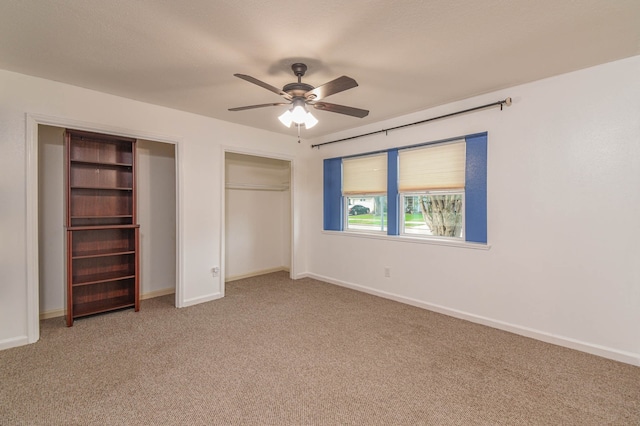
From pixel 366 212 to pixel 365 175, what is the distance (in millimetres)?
599

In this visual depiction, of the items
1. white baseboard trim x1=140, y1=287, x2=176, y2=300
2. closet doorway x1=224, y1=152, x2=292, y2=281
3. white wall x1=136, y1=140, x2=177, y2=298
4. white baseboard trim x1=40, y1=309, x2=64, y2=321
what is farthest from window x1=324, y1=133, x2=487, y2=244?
white baseboard trim x1=40, y1=309, x2=64, y2=321

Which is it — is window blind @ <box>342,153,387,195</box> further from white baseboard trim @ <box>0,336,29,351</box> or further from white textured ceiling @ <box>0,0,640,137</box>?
white baseboard trim @ <box>0,336,29,351</box>

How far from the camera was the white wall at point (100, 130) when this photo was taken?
273cm

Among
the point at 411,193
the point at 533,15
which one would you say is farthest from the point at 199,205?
the point at 533,15

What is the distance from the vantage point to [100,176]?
3609mm

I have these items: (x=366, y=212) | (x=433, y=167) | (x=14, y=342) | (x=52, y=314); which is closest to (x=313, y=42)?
(x=433, y=167)

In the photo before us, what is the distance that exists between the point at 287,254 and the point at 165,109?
136 inches

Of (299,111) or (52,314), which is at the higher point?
(299,111)

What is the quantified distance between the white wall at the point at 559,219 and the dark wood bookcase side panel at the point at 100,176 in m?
3.97

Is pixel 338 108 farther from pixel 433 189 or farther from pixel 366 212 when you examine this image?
pixel 366 212

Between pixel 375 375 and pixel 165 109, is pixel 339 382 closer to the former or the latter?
pixel 375 375

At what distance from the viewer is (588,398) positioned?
1991mm

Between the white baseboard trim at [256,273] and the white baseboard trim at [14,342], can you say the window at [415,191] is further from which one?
the white baseboard trim at [14,342]

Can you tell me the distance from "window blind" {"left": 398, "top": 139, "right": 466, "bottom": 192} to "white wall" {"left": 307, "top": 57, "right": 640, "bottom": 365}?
185 millimetres
